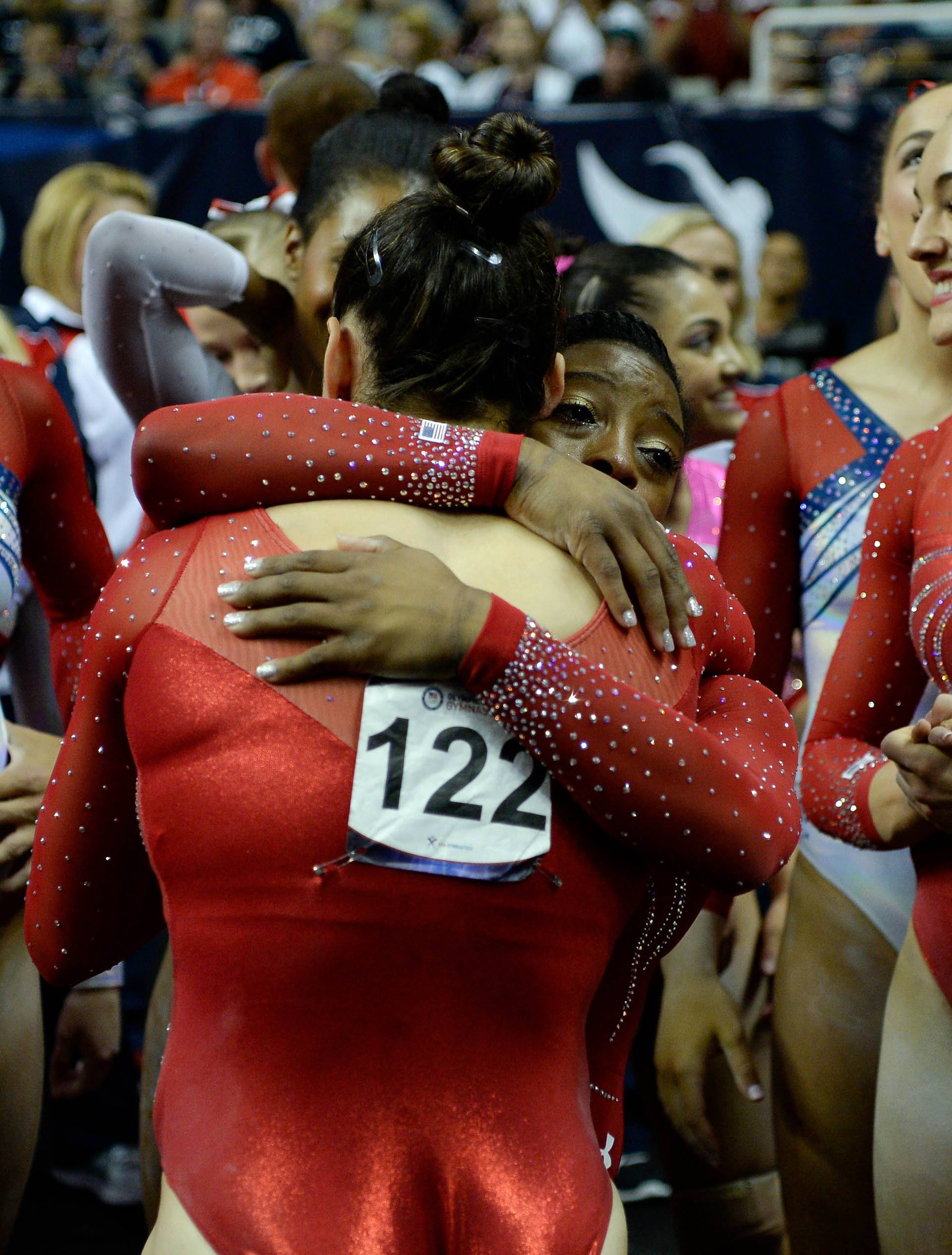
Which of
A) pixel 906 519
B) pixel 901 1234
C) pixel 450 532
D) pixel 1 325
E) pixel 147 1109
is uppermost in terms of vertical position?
pixel 450 532

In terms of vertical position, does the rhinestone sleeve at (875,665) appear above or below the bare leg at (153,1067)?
above

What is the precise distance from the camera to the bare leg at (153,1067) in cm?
188

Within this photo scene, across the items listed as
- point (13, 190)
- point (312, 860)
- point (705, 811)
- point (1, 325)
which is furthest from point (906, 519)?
point (13, 190)

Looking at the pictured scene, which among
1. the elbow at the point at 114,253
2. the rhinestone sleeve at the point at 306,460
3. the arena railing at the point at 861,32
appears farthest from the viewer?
the arena railing at the point at 861,32

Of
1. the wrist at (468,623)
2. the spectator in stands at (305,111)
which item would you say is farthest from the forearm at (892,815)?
the spectator in stands at (305,111)

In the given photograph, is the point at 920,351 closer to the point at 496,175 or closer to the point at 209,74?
the point at 496,175

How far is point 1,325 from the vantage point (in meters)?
2.65

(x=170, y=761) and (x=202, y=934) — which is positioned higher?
(x=170, y=761)

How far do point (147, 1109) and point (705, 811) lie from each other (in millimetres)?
1184

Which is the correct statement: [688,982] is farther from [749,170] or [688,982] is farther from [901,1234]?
[749,170]

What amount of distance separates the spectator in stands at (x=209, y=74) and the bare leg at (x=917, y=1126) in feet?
22.3

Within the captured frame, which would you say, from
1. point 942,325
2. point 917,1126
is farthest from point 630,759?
point 942,325

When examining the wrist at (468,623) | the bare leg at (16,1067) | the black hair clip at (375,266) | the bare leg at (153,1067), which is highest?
the black hair clip at (375,266)

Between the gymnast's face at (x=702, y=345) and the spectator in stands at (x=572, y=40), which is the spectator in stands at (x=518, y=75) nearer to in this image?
the spectator in stands at (x=572, y=40)
